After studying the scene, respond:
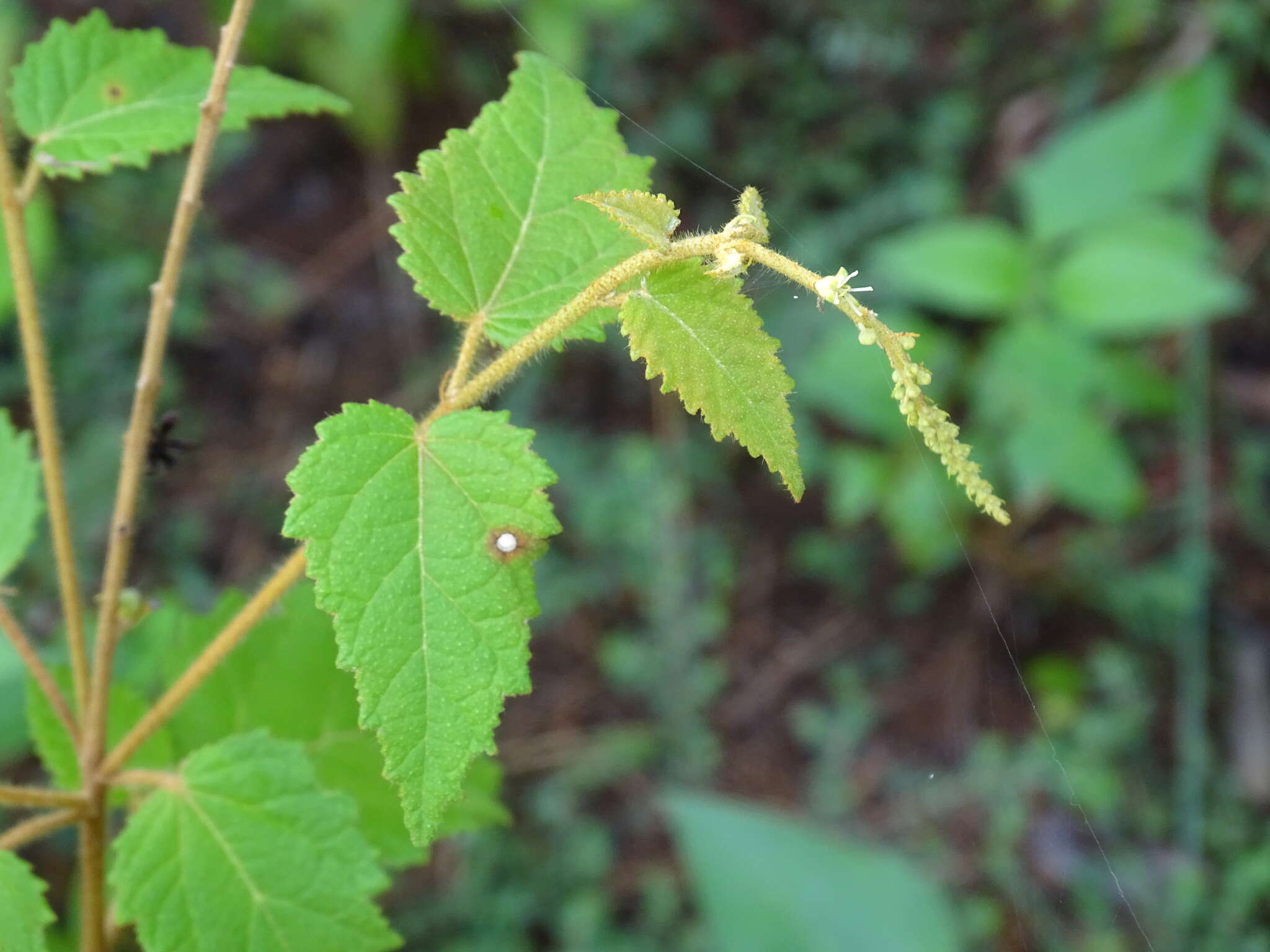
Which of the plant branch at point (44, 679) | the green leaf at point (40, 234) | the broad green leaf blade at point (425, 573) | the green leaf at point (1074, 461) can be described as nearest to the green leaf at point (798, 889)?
the green leaf at point (1074, 461)

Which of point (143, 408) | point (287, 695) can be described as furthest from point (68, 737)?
point (143, 408)

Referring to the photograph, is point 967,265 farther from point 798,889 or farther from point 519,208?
point 519,208

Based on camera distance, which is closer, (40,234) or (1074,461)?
(1074,461)

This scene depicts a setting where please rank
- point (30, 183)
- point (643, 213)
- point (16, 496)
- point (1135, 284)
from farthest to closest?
1. point (1135, 284)
2. point (16, 496)
3. point (30, 183)
4. point (643, 213)

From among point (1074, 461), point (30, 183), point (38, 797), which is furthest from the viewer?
point (1074, 461)


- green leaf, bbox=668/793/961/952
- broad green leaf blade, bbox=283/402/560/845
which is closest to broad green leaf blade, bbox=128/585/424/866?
broad green leaf blade, bbox=283/402/560/845

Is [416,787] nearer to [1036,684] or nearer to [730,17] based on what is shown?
[1036,684]
